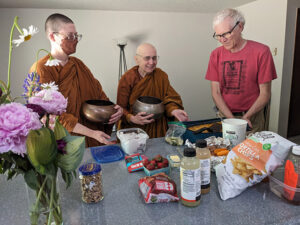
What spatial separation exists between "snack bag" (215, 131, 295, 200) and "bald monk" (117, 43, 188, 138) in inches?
39.1

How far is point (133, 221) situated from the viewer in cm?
70

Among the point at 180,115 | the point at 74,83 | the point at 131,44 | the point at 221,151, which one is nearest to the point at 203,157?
the point at 221,151

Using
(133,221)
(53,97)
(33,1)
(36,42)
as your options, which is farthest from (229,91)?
(36,42)

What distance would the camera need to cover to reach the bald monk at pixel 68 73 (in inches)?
55.3

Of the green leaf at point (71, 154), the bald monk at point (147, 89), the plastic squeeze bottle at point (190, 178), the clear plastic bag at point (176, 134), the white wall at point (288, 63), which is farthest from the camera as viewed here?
the white wall at point (288, 63)

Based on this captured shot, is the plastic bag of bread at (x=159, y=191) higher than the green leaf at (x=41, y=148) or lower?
lower

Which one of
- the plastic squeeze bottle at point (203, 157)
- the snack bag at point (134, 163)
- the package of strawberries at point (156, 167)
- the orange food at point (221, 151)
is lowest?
the snack bag at point (134, 163)

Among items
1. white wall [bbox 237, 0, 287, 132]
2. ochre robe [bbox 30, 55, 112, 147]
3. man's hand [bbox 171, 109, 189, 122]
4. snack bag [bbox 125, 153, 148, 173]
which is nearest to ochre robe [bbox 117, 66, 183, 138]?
man's hand [bbox 171, 109, 189, 122]

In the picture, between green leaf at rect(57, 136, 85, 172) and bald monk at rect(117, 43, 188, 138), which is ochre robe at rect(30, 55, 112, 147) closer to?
bald monk at rect(117, 43, 188, 138)

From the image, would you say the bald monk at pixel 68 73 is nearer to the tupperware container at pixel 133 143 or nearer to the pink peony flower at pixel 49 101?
the tupperware container at pixel 133 143

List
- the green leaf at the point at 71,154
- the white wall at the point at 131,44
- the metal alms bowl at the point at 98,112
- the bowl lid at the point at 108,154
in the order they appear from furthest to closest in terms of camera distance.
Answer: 1. the white wall at the point at 131,44
2. the metal alms bowl at the point at 98,112
3. the bowl lid at the point at 108,154
4. the green leaf at the point at 71,154

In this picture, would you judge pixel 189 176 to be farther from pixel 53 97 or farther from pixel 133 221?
pixel 53 97

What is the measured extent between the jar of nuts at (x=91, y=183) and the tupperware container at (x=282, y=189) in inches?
22.8

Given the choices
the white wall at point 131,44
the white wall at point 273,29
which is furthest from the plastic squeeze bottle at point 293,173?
the white wall at point 131,44
